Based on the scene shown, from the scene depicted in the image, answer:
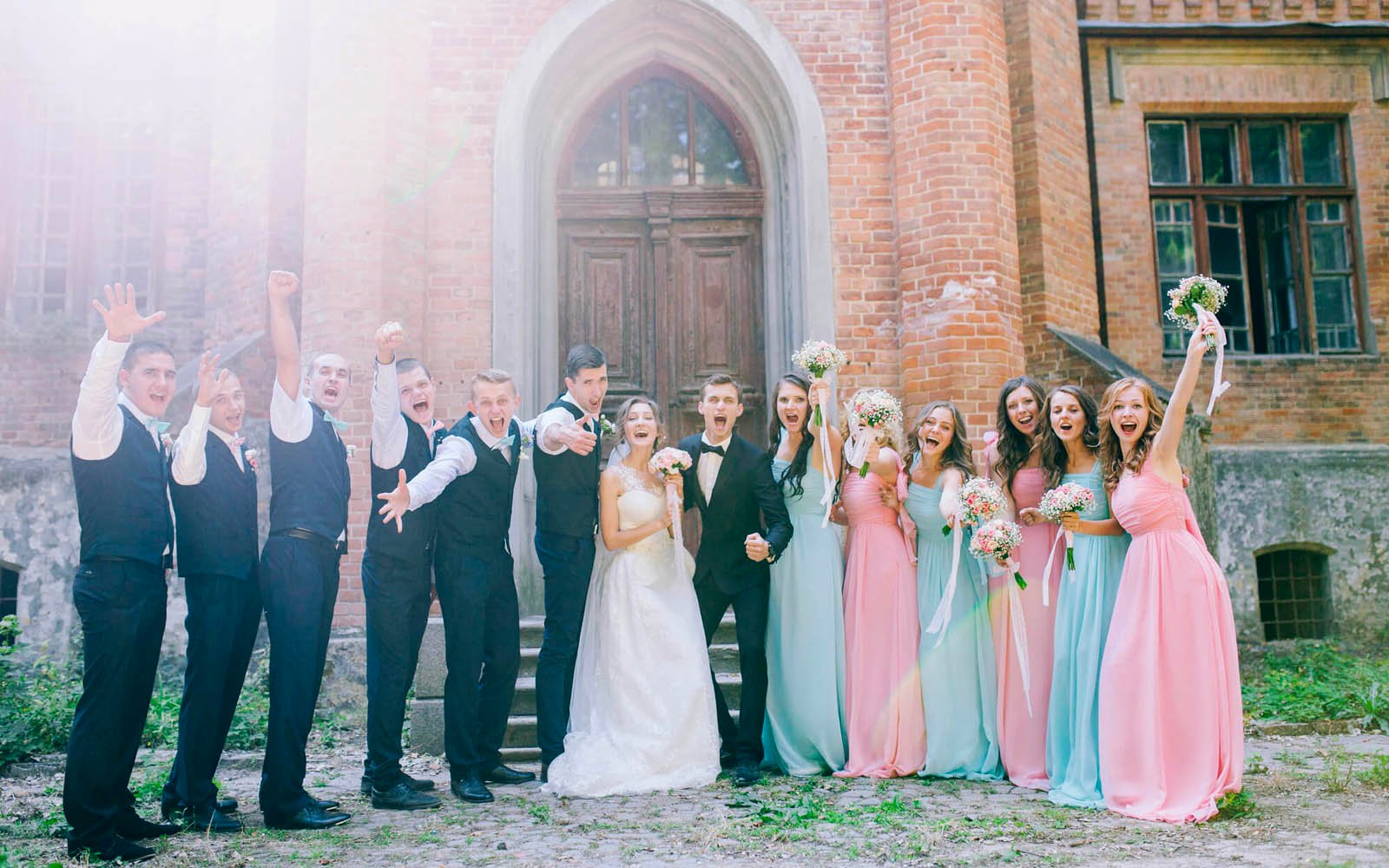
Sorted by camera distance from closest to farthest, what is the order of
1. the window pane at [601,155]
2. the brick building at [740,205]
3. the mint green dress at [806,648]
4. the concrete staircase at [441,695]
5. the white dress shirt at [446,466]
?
the white dress shirt at [446,466] < the mint green dress at [806,648] < the concrete staircase at [441,695] < the brick building at [740,205] < the window pane at [601,155]

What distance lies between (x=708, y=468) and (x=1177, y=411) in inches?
88.7

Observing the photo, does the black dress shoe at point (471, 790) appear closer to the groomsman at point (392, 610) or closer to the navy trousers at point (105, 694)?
the groomsman at point (392, 610)

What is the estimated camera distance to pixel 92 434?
3.71 meters

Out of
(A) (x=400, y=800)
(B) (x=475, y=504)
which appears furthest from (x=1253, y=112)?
(A) (x=400, y=800)

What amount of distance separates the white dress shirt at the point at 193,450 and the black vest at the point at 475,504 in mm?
1067

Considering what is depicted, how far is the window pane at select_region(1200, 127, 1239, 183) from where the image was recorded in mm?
10062

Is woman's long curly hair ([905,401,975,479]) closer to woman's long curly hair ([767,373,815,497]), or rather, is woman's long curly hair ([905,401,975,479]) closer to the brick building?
woman's long curly hair ([767,373,815,497])

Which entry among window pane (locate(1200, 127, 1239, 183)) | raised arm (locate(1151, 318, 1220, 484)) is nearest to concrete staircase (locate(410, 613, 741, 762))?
raised arm (locate(1151, 318, 1220, 484))

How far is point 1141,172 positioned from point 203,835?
31.0 ft

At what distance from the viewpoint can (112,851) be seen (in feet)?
12.0

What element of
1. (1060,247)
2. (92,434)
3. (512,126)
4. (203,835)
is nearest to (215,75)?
(512,126)

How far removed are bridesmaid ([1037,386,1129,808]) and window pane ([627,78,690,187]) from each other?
4.35 metres

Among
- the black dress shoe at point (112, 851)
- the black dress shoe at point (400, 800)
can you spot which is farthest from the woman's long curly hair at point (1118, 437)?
the black dress shoe at point (112, 851)

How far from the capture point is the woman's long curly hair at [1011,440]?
17.0ft
